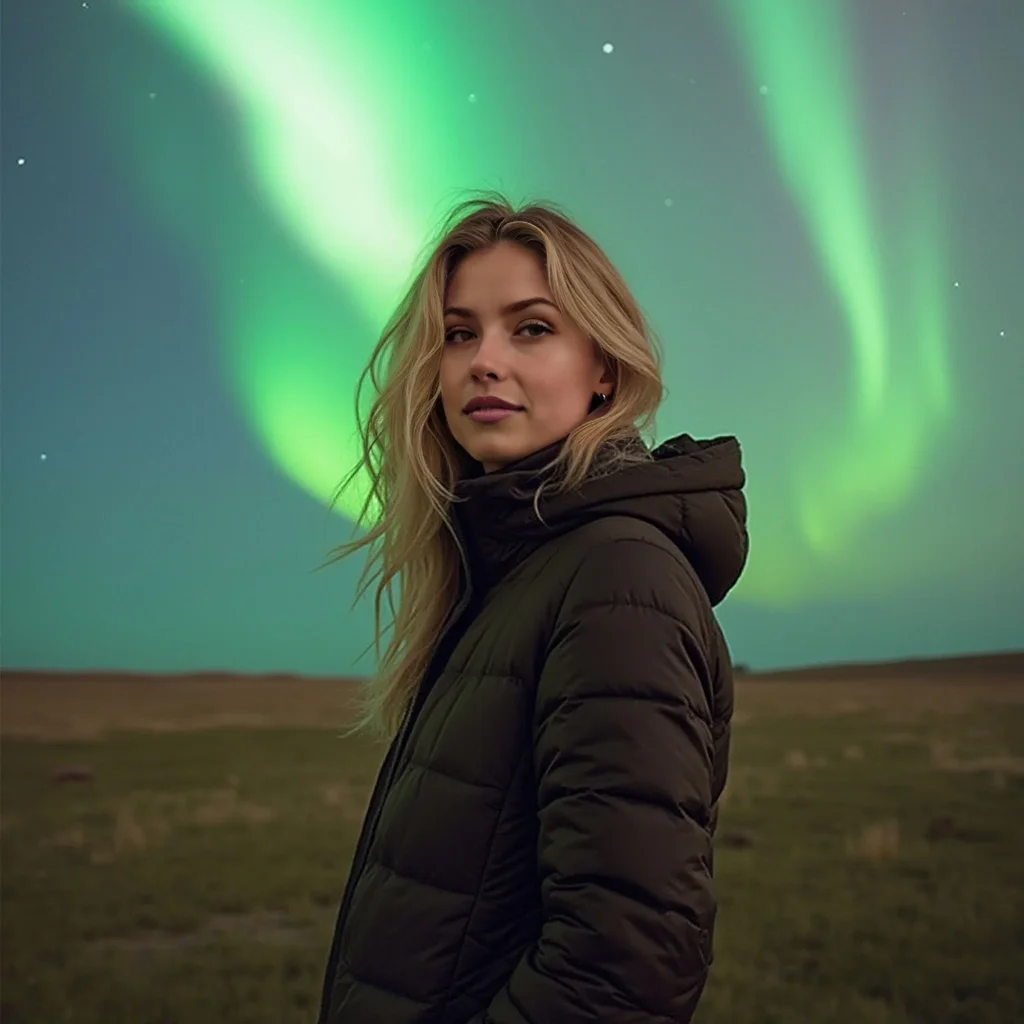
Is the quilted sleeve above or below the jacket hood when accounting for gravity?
below

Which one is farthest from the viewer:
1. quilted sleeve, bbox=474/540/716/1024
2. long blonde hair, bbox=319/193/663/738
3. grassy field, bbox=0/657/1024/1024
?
grassy field, bbox=0/657/1024/1024

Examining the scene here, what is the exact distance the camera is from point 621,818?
28.1 inches

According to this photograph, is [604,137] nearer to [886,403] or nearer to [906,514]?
[886,403]

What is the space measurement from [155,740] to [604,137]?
1.66 metres

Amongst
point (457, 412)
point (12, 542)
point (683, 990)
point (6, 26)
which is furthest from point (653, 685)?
point (6, 26)

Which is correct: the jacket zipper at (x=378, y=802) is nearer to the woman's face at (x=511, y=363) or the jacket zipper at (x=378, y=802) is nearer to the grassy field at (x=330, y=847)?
the woman's face at (x=511, y=363)

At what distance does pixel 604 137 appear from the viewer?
264 cm

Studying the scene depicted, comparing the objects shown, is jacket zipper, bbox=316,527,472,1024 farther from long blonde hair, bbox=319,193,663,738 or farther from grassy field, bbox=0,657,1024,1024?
grassy field, bbox=0,657,1024,1024

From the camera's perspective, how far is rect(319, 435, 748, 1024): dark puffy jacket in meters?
0.71

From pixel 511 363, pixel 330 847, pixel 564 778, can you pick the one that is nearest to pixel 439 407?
pixel 511 363

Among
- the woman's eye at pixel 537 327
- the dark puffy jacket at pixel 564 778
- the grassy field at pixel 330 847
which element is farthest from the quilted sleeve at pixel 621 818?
the grassy field at pixel 330 847

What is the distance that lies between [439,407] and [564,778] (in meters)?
0.43

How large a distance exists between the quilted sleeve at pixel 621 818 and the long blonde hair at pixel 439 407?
0.16m

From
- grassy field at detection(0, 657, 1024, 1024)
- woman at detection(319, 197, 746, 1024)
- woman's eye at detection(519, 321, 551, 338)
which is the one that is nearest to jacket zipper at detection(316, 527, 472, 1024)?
woman at detection(319, 197, 746, 1024)
